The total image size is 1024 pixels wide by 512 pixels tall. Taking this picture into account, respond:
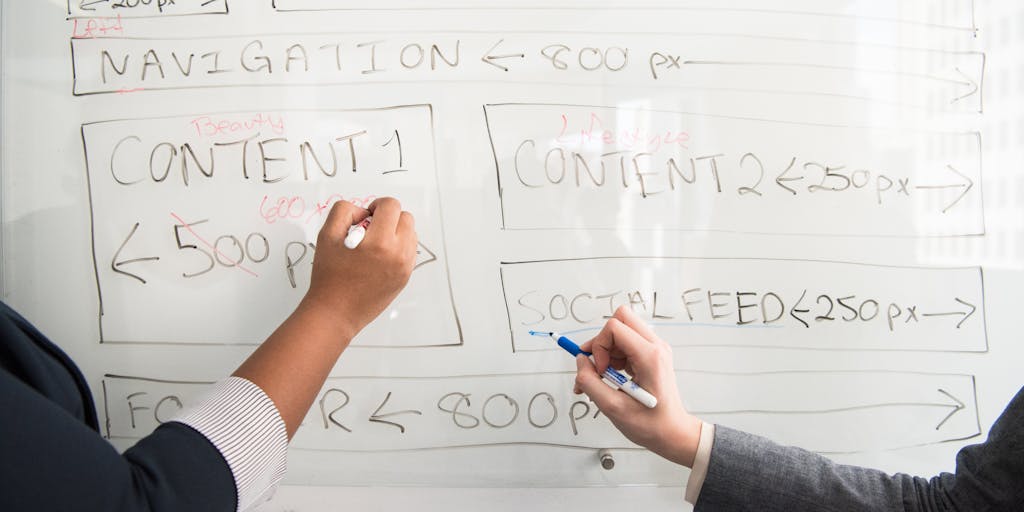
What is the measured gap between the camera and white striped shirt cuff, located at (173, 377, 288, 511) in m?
0.47

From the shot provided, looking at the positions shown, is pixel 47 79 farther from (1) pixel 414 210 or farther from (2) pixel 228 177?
(1) pixel 414 210

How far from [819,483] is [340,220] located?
26.3 inches

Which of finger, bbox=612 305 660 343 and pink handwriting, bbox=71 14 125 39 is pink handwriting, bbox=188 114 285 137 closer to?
pink handwriting, bbox=71 14 125 39

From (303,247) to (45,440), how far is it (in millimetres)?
422

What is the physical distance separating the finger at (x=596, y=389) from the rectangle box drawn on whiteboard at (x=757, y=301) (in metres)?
0.09

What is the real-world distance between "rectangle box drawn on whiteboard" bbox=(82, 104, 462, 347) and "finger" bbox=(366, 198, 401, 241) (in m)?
0.10

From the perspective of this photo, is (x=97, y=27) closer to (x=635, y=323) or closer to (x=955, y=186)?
(x=635, y=323)

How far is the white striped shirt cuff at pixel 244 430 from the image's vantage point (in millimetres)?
468

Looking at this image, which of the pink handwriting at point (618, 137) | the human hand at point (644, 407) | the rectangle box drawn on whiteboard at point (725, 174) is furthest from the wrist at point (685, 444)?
the pink handwriting at point (618, 137)

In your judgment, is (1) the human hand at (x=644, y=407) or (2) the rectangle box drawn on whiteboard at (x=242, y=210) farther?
(2) the rectangle box drawn on whiteboard at (x=242, y=210)

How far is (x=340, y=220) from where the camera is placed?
0.66m

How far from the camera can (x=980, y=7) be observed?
787 millimetres

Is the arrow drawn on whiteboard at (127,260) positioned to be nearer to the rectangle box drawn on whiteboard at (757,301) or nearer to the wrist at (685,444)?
the rectangle box drawn on whiteboard at (757,301)

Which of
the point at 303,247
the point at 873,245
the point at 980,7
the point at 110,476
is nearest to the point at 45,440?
the point at 110,476
